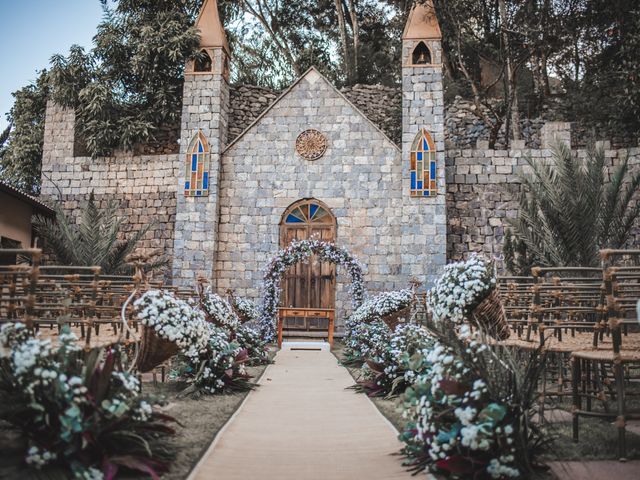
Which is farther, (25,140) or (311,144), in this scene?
(25,140)

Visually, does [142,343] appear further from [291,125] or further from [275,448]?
[291,125]

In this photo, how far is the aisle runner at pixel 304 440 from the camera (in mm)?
3363

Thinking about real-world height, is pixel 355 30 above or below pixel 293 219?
above

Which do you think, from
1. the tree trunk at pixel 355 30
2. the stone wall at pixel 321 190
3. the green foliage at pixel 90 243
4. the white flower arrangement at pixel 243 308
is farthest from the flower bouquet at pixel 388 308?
the tree trunk at pixel 355 30

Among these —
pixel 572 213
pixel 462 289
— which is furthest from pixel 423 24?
pixel 462 289

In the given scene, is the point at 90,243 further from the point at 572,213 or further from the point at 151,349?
the point at 572,213

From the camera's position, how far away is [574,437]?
3.91 meters

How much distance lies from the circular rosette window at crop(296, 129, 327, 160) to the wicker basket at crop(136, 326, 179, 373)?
9499 millimetres

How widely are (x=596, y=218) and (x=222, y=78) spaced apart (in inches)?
364

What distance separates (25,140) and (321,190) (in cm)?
861

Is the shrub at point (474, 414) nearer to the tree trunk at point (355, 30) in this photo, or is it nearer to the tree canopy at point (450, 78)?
the tree canopy at point (450, 78)

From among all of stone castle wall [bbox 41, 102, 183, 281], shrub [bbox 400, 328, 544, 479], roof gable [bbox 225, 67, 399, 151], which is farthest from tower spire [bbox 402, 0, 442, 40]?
shrub [bbox 400, 328, 544, 479]

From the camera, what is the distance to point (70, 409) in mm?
2873

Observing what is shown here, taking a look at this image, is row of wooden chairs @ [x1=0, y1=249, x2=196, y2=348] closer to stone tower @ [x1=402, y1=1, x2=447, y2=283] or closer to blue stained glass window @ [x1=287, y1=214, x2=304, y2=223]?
blue stained glass window @ [x1=287, y1=214, x2=304, y2=223]
